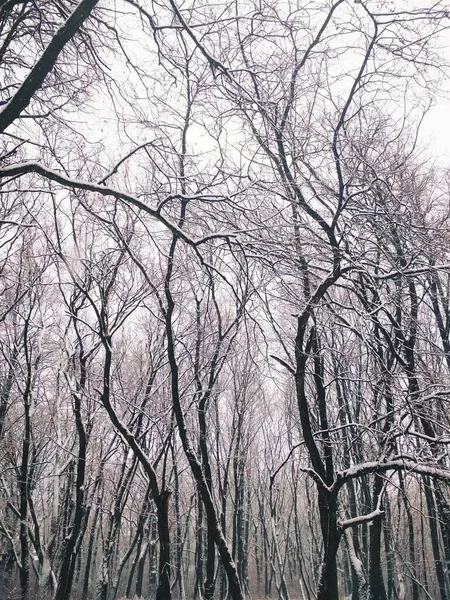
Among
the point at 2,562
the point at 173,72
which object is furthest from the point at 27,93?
the point at 2,562

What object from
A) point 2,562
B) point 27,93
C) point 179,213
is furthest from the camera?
point 2,562

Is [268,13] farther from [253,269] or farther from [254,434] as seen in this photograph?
[254,434]

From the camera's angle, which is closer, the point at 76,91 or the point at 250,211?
the point at 250,211

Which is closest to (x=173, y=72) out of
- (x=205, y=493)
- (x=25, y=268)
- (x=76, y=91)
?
(x=76, y=91)

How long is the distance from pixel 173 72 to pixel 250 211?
215cm

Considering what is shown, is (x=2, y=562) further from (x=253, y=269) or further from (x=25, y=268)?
(x=253, y=269)

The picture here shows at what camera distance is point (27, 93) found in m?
3.56

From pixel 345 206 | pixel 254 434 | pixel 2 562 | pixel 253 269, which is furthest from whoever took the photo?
pixel 2 562

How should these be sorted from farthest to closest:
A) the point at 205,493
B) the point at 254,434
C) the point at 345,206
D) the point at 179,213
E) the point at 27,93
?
the point at 254,434, the point at 205,493, the point at 179,213, the point at 345,206, the point at 27,93

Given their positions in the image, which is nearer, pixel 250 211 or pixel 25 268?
pixel 250 211

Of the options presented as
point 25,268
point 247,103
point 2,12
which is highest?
point 25,268

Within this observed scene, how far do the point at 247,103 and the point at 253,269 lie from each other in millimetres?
1548

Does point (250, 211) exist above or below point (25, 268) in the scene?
below

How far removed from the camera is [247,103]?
4.14m
